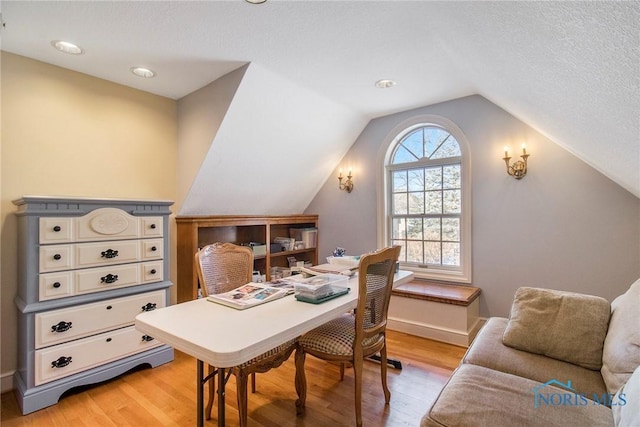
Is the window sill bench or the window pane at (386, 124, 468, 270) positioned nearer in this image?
the window sill bench

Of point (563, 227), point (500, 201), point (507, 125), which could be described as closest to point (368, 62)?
point (507, 125)

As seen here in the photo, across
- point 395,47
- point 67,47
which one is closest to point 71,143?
point 67,47

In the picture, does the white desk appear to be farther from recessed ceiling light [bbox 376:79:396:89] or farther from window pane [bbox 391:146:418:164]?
window pane [bbox 391:146:418:164]

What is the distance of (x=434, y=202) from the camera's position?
3475 millimetres

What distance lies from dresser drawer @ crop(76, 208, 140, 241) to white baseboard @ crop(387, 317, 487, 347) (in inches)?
104

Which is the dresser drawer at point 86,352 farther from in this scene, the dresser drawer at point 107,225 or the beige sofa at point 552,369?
the beige sofa at point 552,369

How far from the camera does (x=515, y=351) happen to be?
1.66m

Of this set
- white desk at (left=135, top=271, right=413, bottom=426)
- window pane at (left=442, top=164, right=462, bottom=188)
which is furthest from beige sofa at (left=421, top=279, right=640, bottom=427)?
window pane at (left=442, top=164, right=462, bottom=188)

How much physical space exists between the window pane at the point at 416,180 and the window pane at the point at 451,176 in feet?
0.83

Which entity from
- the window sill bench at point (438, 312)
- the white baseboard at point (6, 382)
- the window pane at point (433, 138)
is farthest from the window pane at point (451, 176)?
the white baseboard at point (6, 382)

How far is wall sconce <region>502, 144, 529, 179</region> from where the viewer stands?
283 centimetres

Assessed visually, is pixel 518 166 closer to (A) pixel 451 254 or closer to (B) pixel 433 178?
(B) pixel 433 178

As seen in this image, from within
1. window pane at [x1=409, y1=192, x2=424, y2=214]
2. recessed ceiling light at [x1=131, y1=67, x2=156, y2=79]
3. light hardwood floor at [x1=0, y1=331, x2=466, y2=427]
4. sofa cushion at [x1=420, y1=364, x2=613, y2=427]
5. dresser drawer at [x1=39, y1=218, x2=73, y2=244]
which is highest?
recessed ceiling light at [x1=131, y1=67, x2=156, y2=79]

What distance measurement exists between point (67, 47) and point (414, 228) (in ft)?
11.7
